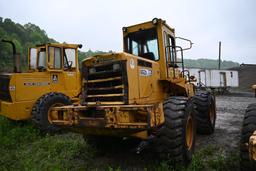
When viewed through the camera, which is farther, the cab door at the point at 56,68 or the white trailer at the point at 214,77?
the white trailer at the point at 214,77

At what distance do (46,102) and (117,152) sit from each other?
2.99 m

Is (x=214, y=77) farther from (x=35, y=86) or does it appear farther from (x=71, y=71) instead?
(x=35, y=86)

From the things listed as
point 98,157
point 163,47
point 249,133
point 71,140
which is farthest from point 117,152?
point 249,133

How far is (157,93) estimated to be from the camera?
18.9 feet

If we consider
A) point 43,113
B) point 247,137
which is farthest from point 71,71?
point 247,137

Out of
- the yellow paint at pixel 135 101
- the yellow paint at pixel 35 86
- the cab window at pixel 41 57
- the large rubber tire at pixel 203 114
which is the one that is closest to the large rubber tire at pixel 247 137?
the yellow paint at pixel 135 101

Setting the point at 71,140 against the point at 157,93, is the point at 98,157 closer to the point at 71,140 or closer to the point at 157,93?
the point at 71,140

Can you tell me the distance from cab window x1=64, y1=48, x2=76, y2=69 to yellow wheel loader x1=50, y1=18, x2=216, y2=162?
3890mm

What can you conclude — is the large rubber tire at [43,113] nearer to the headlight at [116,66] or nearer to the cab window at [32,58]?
the cab window at [32,58]

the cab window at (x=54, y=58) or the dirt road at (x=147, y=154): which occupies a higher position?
the cab window at (x=54, y=58)

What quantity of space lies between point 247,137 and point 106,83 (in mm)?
2560

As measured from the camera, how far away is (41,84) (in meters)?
8.55

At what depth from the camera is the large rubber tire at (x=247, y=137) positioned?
3.93 metres

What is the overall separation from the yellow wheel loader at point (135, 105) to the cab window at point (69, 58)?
389 centimetres
